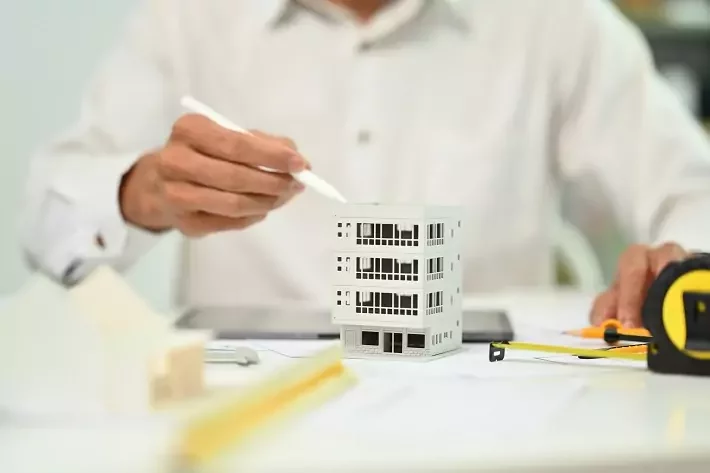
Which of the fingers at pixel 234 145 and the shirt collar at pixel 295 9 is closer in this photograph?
the fingers at pixel 234 145

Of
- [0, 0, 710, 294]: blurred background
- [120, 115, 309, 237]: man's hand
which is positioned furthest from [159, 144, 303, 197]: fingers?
[0, 0, 710, 294]: blurred background

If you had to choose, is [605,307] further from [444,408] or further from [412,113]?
[412,113]

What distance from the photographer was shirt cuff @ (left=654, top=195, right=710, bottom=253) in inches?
32.5

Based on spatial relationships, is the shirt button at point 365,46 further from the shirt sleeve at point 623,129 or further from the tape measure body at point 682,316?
the tape measure body at point 682,316

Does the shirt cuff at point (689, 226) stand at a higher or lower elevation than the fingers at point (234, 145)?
lower

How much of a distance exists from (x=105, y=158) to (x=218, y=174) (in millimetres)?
324

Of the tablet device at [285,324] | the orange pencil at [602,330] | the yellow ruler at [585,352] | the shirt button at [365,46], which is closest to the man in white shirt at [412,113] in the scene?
the shirt button at [365,46]

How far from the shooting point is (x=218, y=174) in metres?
0.62

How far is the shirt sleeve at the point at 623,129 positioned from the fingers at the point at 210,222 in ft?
1.61

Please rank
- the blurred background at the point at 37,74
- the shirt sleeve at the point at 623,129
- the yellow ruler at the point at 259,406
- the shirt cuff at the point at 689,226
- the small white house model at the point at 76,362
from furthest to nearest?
the blurred background at the point at 37,74 < the shirt sleeve at the point at 623,129 < the shirt cuff at the point at 689,226 < the small white house model at the point at 76,362 < the yellow ruler at the point at 259,406

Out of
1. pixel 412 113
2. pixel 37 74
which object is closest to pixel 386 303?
pixel 412 113

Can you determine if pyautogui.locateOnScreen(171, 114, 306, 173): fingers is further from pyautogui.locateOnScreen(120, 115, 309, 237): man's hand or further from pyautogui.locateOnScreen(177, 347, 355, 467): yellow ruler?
pyautogui.locateOnScreen(177, 347, 355, 467): yellow ruler

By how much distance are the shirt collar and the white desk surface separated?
61 centimetres

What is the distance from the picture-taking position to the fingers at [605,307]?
26.4 inches
